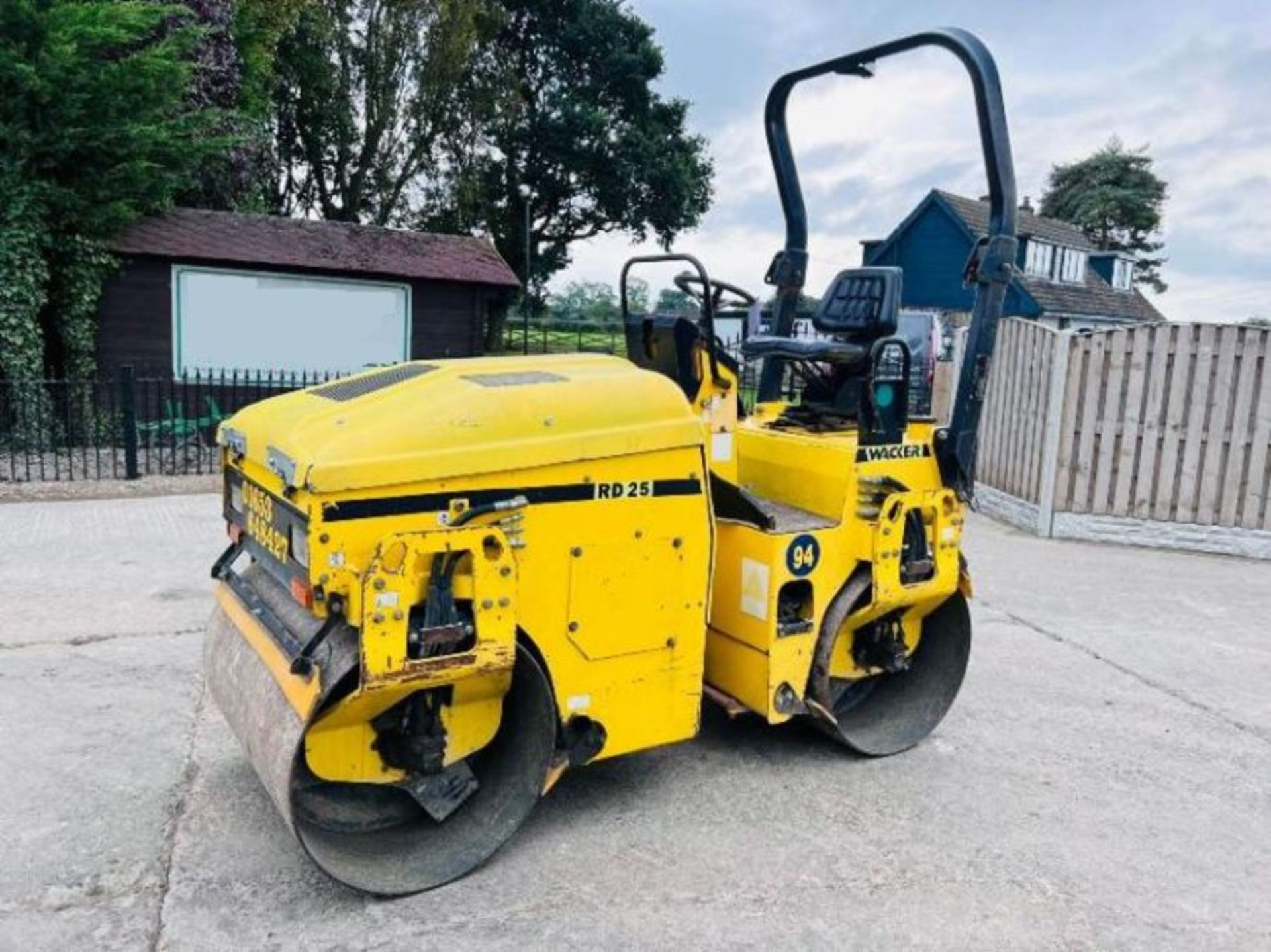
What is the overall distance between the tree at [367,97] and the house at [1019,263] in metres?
14.3

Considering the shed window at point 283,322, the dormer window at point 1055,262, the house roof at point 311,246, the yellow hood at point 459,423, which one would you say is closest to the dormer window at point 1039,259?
the dormer window at point 1055,262

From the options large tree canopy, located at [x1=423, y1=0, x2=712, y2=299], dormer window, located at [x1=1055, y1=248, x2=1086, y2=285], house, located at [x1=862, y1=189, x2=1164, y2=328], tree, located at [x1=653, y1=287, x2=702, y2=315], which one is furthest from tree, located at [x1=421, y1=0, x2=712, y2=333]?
tree, located at [x1=653, y1=287, x2=702, y2=315]

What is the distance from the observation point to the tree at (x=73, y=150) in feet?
35.5

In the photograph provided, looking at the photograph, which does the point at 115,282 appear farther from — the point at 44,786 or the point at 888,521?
the point at 888,521

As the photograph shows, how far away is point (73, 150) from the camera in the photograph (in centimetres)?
1131

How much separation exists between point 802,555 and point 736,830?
0.94m

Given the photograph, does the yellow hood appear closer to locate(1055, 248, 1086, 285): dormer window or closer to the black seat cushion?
the black seat cushion

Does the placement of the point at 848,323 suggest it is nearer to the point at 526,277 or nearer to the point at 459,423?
the point at 459,423

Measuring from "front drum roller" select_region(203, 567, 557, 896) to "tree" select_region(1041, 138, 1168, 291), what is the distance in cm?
4977

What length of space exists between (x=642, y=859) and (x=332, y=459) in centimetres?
153

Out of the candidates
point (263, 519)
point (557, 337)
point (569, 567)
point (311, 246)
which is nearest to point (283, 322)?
point (311, 246)

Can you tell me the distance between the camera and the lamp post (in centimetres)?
2408

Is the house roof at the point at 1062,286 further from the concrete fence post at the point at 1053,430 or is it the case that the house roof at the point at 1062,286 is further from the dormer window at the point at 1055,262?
the concrete fence post at the point at 1053,430

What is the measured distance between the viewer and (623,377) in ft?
10.1
